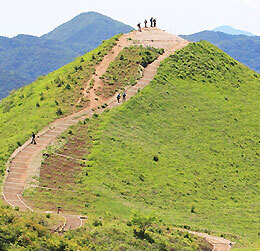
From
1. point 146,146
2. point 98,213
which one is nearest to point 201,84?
point 146,146

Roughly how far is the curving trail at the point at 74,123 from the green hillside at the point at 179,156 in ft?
4.49

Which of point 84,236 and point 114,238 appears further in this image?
point 114,238

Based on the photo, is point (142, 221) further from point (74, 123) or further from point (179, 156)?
point (74, 123)

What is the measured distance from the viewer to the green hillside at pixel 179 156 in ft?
123

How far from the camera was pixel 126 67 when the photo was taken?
220 ft

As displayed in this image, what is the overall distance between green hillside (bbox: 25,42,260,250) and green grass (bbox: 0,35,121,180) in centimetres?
539

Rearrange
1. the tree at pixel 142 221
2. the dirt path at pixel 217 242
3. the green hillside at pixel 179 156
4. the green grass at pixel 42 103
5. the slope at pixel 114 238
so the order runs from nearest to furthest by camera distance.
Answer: the slope at pixel 114 238 < the tree at pixel 142 221 < the dirt path at pixel 217 242 < the green hillside at pixel 179 156 < the green grass at pixel 42 103

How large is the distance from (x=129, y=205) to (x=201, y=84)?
115 ft

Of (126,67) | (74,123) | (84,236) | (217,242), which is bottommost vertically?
(217,242)

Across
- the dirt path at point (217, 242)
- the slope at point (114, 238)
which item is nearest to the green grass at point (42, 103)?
the slope at point (114, 238)

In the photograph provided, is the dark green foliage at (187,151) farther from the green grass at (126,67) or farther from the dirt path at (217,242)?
the green grass at (126,67)

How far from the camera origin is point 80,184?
39375 mm

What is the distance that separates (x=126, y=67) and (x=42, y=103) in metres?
14.2

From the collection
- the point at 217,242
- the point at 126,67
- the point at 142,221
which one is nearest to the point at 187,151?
the point at 217,242
